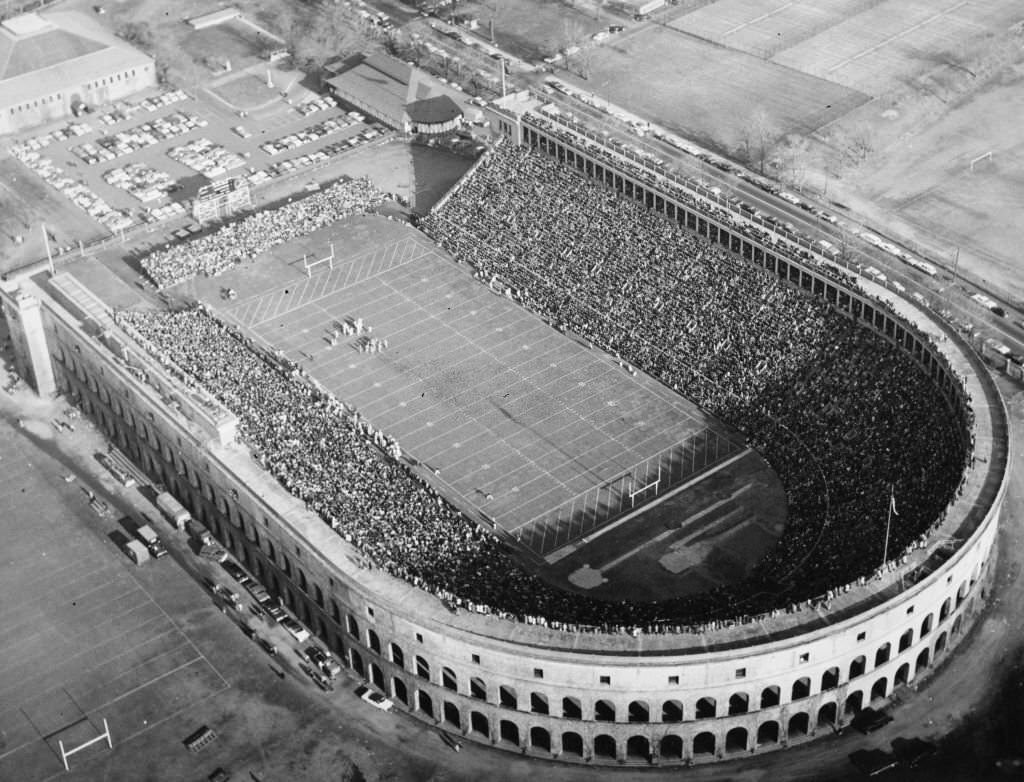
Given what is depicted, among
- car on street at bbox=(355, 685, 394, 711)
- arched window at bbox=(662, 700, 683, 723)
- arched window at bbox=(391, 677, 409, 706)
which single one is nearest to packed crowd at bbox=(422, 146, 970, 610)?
arched window at bbox=(662, 700, 683, 723)

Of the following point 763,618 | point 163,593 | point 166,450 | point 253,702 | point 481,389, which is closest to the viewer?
point 763,618

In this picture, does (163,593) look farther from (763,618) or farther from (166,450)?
(763,618)

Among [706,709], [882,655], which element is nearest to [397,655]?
[706,709]

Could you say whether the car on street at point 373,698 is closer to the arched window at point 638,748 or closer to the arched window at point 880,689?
the arched window at point 638,748

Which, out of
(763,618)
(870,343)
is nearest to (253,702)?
(763,618)

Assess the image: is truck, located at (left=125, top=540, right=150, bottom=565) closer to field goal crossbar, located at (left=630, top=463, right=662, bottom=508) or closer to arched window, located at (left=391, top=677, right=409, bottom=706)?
arched window, located at (left=391, top=677, right=409, bottom=706)

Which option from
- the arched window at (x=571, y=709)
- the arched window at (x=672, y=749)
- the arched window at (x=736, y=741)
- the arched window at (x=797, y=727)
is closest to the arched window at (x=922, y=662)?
the arched window at (x=797, y=727)
